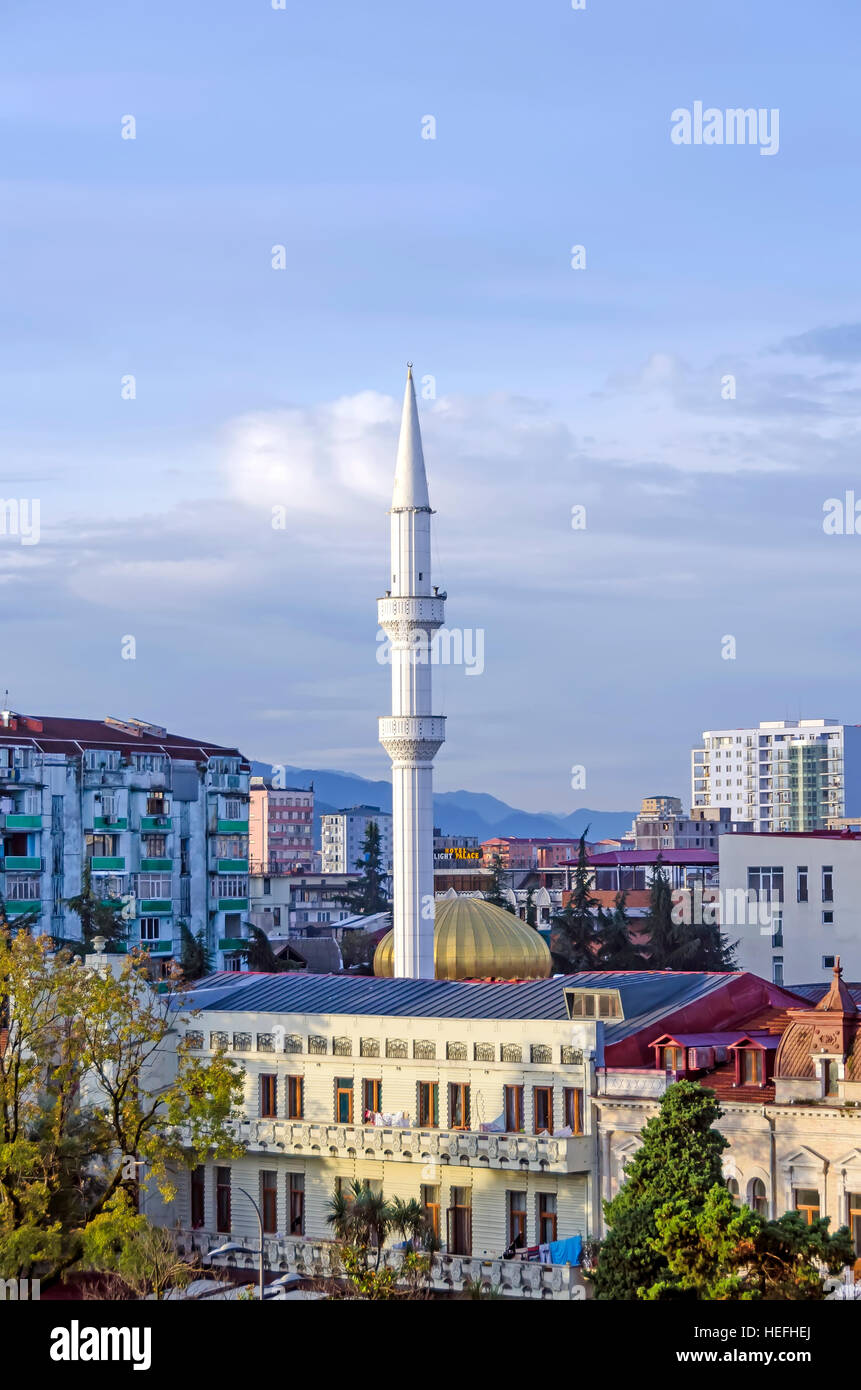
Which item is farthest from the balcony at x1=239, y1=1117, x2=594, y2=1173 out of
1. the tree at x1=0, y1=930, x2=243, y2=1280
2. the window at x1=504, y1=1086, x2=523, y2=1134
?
the tree at x1=0, y1=930, x2=243, y2=1280

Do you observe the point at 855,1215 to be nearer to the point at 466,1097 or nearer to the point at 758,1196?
the point at 758,1196

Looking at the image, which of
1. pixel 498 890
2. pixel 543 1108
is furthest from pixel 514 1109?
pixel 498 890

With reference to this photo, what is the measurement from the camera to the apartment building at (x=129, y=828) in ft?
395

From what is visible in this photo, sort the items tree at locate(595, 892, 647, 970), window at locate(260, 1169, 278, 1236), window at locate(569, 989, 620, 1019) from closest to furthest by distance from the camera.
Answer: window at locate(569, 989, 620, 1019) → window at locate(260, 1169, 278, 1236) → tree at locate(595, 892, 647, 970)

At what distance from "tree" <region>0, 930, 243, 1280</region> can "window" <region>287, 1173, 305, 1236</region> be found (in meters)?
2.84

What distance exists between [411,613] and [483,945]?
18.0m

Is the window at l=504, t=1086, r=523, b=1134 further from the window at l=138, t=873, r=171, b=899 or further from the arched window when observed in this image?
the window at l=138, t=873, r=171, b=899

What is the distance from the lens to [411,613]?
10225 centimetres

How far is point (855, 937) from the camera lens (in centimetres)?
12950

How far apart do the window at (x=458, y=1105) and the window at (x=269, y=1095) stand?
25.4 feet

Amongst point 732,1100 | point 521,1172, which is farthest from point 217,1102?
point 732,1100

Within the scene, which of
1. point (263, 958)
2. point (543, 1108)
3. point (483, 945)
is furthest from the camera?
point (263, 958)

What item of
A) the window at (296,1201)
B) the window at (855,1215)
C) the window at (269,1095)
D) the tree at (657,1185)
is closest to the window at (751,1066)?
the window at (855,1215)

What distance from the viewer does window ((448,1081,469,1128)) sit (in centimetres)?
6625
